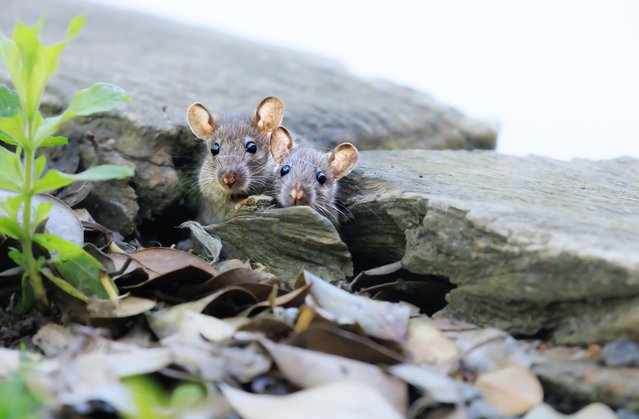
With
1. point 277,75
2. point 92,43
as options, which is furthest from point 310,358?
point 92,43

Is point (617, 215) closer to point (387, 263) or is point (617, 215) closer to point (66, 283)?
point (387, 263)

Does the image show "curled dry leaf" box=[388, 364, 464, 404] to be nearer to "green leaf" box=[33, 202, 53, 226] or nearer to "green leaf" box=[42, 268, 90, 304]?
"green leaf" box=[42, 268, 90, 304]

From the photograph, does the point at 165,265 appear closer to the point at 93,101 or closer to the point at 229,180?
the point at 93,101

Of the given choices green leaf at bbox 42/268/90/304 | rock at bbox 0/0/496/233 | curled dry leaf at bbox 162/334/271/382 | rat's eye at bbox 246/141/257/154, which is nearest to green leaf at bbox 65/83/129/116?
green leaf at bbox 42/268/90/304

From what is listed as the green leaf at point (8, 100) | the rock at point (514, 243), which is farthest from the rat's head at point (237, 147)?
the green leaf at point (8, 100)

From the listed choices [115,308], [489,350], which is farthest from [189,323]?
[489,350]

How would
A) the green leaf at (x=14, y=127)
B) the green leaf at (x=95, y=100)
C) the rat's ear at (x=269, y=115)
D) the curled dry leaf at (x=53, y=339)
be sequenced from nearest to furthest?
the green leaf at (x=14, y=127)
the curled dry leaf at (x=53, y=339)
the green leaf at (x=95, y=100)
the rat's ear at (x=269, y=115)

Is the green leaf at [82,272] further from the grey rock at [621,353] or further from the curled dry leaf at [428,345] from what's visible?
the grey rock at [621,353]
